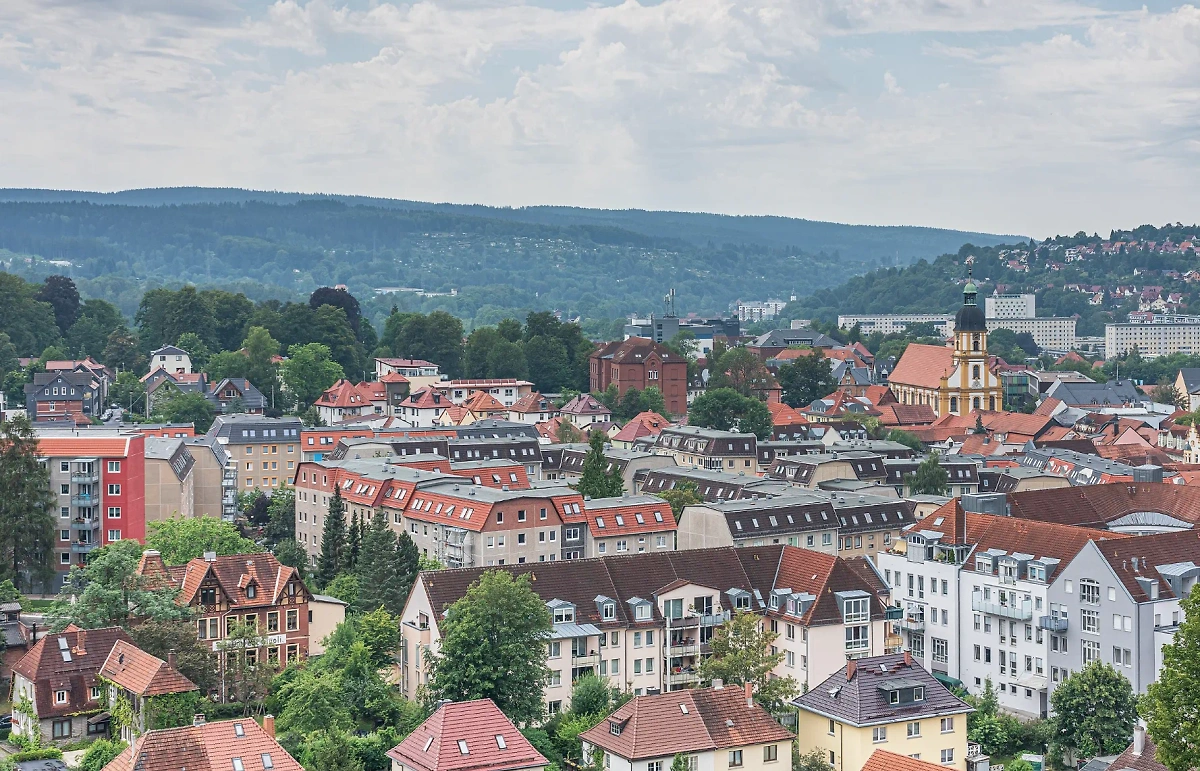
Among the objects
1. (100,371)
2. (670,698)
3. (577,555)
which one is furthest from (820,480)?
(100,371)

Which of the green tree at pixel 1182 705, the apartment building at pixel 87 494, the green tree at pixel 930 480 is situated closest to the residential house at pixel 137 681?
the apartment building at pixel 87 494

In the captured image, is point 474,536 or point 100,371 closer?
point 474,536

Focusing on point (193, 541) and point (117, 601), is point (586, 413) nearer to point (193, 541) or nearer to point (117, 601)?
point (193, 541)

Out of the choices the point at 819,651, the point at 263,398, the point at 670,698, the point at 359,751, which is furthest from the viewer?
the point at 263,398

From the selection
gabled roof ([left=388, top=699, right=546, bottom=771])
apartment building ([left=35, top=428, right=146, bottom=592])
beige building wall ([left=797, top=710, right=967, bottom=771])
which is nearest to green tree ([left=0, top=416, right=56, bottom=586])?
apartment building ([left=35, top=428, right=146, bottom=592])

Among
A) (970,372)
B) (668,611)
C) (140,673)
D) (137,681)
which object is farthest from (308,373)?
(137,681)

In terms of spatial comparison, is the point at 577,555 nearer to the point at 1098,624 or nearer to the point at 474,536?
the point at 474,536

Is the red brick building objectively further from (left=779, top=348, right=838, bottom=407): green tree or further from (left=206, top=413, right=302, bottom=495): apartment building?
(left=206, top=413, right=302, bottom=495): apartment building
